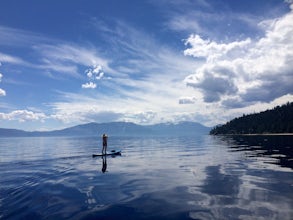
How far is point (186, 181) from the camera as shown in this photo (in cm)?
3028

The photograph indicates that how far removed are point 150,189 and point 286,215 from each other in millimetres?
12764

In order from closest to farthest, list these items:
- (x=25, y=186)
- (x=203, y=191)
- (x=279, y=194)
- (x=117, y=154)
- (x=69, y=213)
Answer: (x=69, y=213), (x=279, y=194), (x=203, y=191), (x=25, y=186), (x=117, y=154)

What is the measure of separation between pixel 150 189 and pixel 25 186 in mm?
13760

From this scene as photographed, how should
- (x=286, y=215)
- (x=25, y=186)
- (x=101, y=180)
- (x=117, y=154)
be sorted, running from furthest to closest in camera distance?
(x=117, y=154), (x=101, y=180), (x=25, y=186), (x=286, y=215)

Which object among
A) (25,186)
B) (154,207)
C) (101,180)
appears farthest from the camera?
(101,180)

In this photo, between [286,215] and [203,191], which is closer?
[286,215]

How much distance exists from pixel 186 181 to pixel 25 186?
17.9 meters

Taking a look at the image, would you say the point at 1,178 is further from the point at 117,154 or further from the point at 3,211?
the point at 117,154

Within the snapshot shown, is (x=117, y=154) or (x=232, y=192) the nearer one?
(x=232, y=192)

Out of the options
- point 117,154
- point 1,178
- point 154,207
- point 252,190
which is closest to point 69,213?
point 154,207

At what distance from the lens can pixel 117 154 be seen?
2618 inches

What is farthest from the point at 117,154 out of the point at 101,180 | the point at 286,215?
A: the point at 286,215

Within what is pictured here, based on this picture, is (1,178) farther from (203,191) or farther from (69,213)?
(203,191)

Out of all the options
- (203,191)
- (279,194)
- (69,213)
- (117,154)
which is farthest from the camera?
(117,154)
